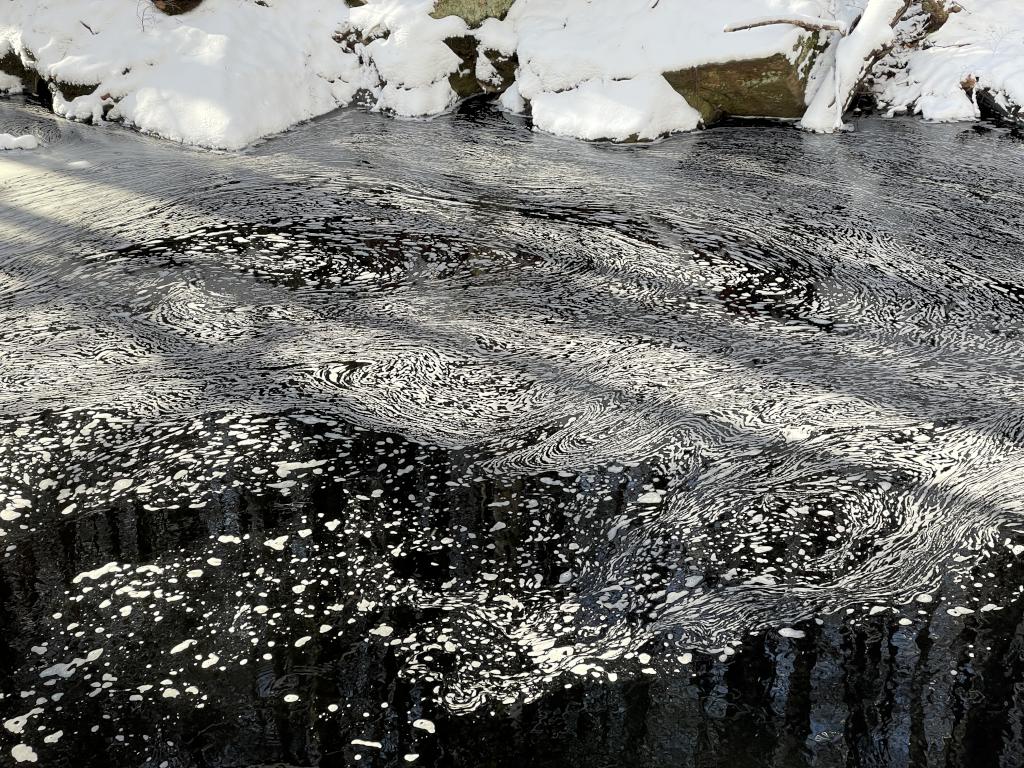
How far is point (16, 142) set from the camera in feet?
21.5

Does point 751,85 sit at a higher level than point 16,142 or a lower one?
higher

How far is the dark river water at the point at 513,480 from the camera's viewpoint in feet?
7.38

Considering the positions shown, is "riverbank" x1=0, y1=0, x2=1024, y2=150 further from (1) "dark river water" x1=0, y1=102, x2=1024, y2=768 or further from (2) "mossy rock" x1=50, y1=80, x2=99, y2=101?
(1) "dark river water" x1=0, y1=102, x2=1024, y2=768

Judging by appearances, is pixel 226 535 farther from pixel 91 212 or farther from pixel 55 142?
pixel 55 142

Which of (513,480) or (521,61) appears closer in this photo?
(513,480)

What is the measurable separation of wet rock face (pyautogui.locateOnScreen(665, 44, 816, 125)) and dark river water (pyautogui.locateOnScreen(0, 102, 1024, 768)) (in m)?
1.76

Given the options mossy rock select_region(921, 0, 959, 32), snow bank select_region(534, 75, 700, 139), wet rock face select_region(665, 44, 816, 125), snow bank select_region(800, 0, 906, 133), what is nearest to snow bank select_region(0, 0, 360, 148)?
snow bank select_region(534, 75, 700, 139)

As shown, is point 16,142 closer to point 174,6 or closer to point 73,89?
point 73,89

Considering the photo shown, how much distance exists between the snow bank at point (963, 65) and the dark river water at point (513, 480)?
1924 millimetres

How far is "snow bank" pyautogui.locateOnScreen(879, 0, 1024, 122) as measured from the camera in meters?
7.08

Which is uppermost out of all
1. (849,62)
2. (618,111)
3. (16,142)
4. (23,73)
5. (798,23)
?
(798,23)

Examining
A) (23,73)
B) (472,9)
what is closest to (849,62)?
(472,9)

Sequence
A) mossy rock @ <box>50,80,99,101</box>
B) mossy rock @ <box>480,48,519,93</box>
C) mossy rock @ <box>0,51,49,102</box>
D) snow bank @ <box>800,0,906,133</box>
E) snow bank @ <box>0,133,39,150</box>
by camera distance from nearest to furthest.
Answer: snow bank @ <box>0,133,39,150</box>, snow bank @ <box>800,0,906,133</box>, mossy rock @ <box>50,80,99,101</box>, mossy rock @ <box>480,48,519,93</box>, mossy rock @ <box>0,51,49,102</box>

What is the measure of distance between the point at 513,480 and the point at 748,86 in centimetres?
503
